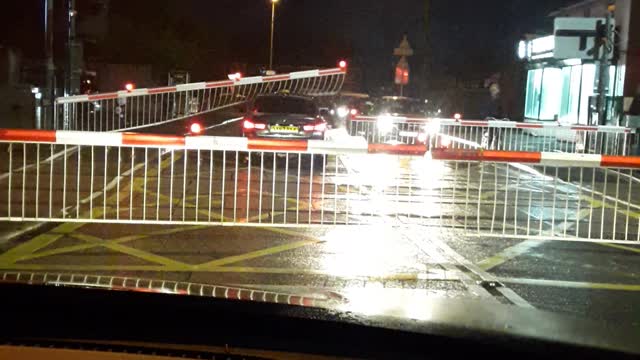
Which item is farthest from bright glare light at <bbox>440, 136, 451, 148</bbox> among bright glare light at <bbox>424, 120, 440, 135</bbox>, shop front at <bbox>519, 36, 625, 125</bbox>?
shop front at <bbox>519, 36, 625, 125</bbox>

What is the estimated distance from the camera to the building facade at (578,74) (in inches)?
1251

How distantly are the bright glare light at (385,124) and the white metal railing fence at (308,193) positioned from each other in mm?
6033

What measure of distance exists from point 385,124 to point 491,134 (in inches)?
125

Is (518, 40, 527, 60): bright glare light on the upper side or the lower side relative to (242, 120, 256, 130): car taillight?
upper

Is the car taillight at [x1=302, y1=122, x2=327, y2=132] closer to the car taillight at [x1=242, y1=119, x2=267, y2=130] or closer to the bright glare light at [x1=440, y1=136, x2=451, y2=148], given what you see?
the car taillight at [x1=242, y1=119, x2=267, y2=130]

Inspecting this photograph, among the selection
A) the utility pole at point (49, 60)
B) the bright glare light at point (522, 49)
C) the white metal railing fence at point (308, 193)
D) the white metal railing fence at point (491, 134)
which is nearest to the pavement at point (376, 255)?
the white metal railing fence at point (308, 193)

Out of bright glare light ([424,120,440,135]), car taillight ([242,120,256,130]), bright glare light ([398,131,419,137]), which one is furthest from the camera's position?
bright glare light ([398,131,419,137])

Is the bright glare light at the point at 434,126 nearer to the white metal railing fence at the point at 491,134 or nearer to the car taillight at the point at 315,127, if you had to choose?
the white metal railing fence at the point at 491,134

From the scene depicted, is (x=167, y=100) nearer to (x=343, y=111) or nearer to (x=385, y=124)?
(x=343, y=111)

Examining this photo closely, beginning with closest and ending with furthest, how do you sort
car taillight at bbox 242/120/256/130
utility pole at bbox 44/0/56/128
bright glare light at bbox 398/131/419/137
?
car taillight at bbox 242/120/256/130 → utility pole at bbox 44/0/56/128 → bright glare light at bbox 398/131/419/137

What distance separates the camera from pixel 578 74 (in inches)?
1427

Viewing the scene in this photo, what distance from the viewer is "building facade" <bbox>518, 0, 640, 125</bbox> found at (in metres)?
31.8

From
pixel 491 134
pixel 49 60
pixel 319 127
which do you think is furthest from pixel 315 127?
pixel 491 134

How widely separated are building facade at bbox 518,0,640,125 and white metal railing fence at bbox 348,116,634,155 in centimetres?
230
